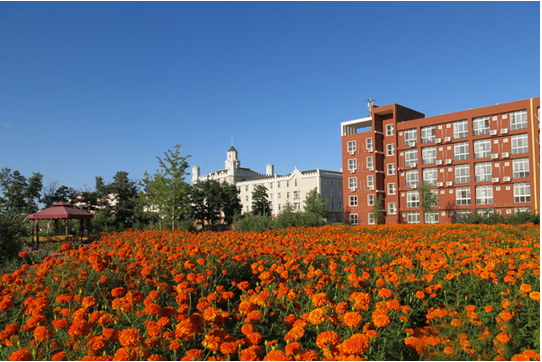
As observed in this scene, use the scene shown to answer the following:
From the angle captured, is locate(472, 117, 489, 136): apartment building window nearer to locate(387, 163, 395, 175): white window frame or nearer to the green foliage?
locate(387, 163, 395, 175): white window frame

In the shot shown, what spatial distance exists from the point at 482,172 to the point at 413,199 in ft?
24.9

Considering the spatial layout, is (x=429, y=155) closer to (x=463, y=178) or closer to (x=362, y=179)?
(x=463, y=178)

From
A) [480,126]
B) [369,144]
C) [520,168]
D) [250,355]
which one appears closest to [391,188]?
[369,144]

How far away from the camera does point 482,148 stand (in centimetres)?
4281

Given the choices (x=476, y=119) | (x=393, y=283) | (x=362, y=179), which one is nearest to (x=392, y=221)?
(x=362, y=179)

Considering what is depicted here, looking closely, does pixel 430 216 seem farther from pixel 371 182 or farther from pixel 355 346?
pixel 355 346

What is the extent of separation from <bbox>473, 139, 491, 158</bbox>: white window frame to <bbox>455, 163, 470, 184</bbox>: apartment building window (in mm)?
1544

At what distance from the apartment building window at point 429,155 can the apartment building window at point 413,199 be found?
3.60 meters

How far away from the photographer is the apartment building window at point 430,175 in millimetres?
45831

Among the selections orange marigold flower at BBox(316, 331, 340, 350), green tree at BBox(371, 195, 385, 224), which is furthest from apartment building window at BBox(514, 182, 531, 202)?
orange marigold flower at BBox(316, 331, 340, 350)

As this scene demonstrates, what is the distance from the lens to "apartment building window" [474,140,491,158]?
42.5m

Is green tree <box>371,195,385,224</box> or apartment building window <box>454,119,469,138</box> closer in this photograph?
apartment building window <box>454,119,469,138</box>

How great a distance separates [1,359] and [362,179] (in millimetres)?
49314

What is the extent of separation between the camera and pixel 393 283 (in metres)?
5.21
